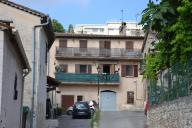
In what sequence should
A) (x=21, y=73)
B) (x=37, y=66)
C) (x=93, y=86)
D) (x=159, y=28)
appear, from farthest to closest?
1. (x=93, y=86)
2. (x=37, y=66)
3. (x=21, y=73)
4. (x=159, y=28)

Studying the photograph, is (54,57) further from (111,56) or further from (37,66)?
(37,66)

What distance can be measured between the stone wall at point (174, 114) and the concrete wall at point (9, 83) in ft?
19.0

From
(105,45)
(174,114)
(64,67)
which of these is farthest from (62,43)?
(174,114)

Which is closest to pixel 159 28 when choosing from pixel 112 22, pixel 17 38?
pixel 17 38

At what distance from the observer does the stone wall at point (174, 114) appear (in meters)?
15.6

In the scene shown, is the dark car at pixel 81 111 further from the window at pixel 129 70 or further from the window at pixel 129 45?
the window at pixel 129 45

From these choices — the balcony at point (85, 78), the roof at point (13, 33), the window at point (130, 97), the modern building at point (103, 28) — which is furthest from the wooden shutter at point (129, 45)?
the roof at point (13, 33)

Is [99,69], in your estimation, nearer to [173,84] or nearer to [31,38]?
[31,38]

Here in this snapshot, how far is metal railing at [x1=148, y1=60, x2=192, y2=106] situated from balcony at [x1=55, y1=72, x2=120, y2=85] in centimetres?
3911

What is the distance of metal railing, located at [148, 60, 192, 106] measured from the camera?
16.7 metres

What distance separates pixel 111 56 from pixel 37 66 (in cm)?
3774

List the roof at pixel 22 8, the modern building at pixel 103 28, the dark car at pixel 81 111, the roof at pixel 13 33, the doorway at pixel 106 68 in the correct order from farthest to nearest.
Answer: the modern building at pixel 103 28 → the doorway at pixel 106 68 → the dark car at pixel 81 111 → the roof at pixel 22 8 → the roof at pixel 13 33

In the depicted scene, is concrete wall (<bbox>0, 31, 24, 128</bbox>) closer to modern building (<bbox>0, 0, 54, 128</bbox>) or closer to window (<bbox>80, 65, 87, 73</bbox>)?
modern building (<bbox>0, 0, 54, 128</bbox>)

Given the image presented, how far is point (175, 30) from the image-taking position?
18.0m
